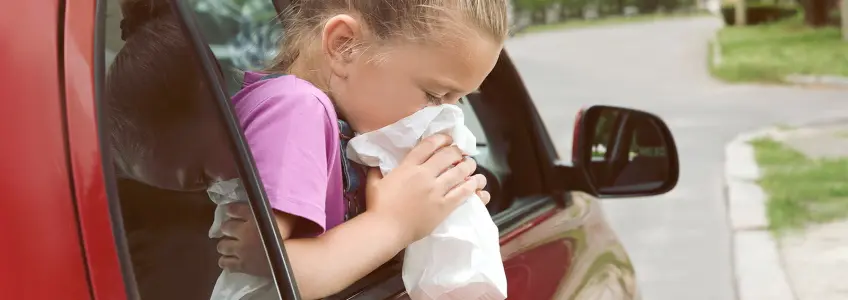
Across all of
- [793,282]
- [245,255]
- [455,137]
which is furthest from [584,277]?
[793,282]

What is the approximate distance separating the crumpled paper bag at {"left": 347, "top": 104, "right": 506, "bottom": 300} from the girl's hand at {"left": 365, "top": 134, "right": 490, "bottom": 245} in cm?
1

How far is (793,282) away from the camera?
5500 mm

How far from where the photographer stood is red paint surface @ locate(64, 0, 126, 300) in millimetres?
952

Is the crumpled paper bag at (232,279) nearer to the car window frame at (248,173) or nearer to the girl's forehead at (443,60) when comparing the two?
the car window frame at (248,173)

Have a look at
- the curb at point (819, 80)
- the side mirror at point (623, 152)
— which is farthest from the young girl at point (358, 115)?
the curb at point (819, 80)

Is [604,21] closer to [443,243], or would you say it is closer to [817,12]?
[817,12]

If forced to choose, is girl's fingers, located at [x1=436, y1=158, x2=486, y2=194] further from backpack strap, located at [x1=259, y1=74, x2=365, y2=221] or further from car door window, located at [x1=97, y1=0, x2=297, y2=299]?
car door window, located at [x1=97, y1=0, x2=297, y2=299]

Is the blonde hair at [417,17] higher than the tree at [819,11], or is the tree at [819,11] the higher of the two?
the blonde hair at [417,17]

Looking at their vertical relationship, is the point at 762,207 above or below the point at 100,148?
below

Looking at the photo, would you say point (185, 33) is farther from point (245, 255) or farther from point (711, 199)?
point (711, 199)

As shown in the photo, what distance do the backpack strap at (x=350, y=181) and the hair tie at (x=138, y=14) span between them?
0.42m

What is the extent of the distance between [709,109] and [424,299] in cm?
1271

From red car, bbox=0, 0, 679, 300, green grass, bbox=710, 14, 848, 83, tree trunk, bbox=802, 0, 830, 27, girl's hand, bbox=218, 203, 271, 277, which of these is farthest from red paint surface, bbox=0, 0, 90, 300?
tree trunk, bbox=802, 0, 830, 27

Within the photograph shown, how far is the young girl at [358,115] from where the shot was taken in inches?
50.2
